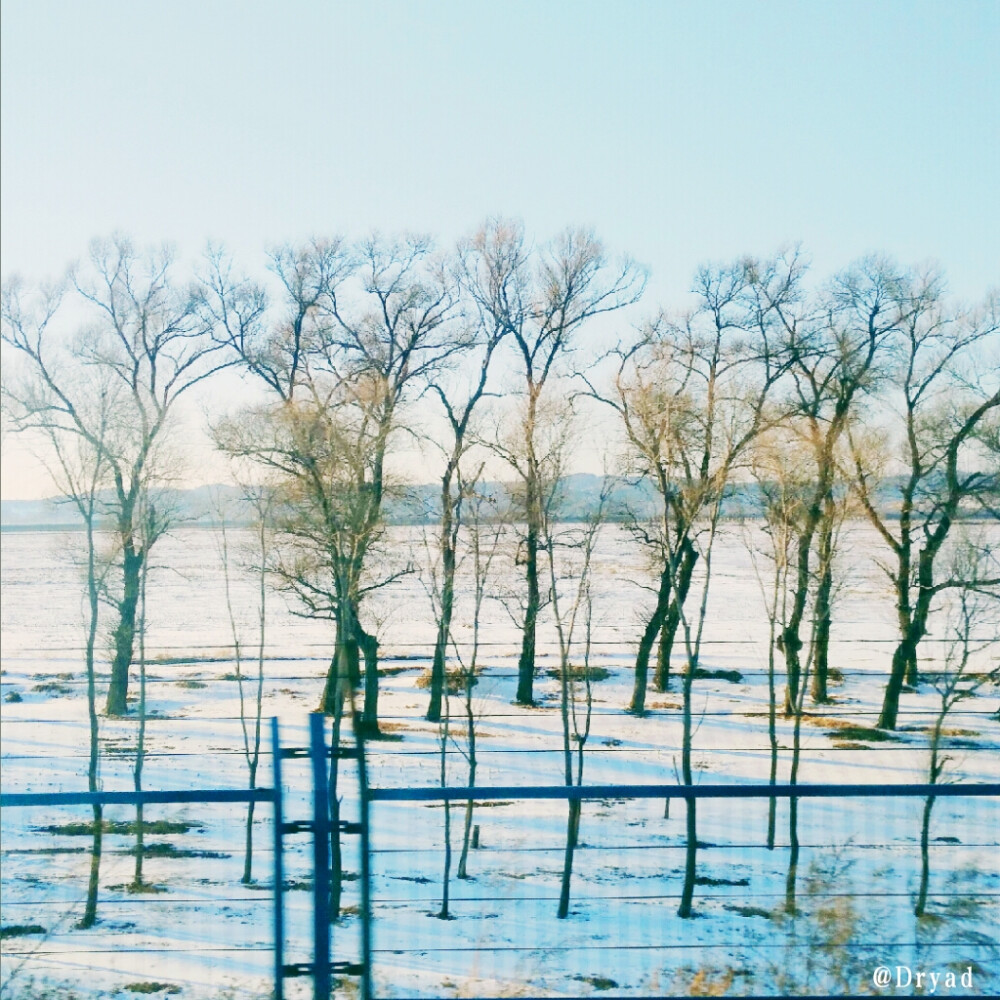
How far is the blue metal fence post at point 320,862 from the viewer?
2.55 metres

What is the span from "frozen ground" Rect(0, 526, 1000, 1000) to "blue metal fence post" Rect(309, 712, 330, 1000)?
0.09 m

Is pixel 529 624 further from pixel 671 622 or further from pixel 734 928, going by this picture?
pixel 734 928

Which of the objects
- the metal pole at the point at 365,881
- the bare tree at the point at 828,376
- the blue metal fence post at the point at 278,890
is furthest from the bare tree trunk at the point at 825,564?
the blue metal fence post at the point at 278,890

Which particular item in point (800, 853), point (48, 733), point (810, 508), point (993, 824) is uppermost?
point (810, 508)

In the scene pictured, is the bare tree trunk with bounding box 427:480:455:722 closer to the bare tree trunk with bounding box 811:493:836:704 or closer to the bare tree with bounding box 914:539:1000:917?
the bare tree trunk with bounding box 811:493:836:704

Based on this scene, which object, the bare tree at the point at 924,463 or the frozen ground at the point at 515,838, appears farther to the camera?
the bare tree at the point at 924,463

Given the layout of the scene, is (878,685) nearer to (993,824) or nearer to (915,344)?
(915,344)

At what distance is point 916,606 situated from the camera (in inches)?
610

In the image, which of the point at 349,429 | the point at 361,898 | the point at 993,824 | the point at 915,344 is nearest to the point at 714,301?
the point at 915,344

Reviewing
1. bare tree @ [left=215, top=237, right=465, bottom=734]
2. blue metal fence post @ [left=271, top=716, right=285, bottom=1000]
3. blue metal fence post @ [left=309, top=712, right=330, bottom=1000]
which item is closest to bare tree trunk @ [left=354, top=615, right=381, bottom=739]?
bare tree @ [left=215, top=237, right=465, bottom=734]

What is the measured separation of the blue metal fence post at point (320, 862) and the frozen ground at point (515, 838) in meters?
0.09

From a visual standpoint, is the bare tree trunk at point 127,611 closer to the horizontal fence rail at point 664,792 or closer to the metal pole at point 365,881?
the metal pole at point 365,881

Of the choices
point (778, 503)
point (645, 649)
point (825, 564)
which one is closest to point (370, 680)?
point (645, 649)

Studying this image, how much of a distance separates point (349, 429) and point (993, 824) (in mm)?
10872
